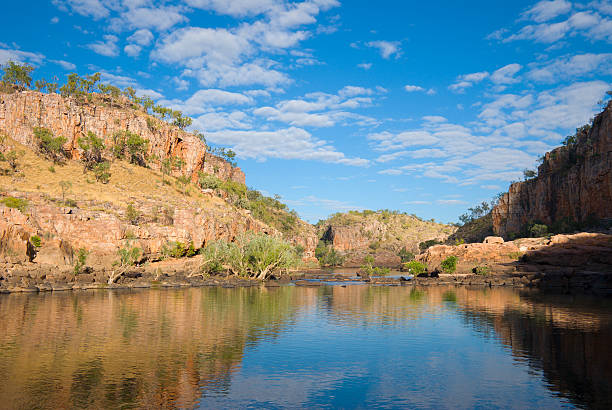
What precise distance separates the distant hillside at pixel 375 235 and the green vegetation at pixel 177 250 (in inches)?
3065

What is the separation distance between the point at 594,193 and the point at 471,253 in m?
25.7

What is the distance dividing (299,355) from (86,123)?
101 meters

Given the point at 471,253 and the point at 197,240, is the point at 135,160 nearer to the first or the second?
the point at 197,240

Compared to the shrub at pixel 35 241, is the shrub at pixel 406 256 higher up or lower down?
lower down

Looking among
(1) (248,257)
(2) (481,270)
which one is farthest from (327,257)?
(1) (248,257)

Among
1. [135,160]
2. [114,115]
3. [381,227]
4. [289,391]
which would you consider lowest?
[289,391]

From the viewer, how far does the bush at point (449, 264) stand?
3050 inches

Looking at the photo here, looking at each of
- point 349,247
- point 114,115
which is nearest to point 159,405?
point 114,115

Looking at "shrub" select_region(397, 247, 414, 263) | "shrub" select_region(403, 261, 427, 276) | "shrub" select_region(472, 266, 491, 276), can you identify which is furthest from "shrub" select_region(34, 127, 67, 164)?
"shrub" select_region(397, 247, 414, 263)

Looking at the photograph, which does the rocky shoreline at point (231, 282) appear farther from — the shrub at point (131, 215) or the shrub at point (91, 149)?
the shrub at point (91, 149)

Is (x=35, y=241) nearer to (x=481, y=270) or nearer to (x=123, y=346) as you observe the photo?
(x=123, y=346)

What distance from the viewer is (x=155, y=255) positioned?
2803 inches

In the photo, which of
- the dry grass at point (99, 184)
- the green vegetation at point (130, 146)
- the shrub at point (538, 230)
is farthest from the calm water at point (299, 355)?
the green vegetation at point (130, 146)

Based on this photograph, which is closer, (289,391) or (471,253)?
(289,391)
